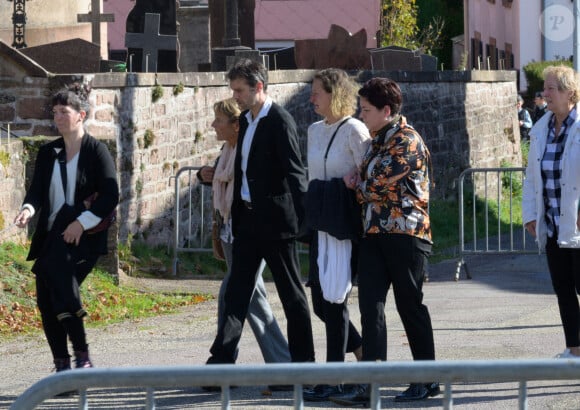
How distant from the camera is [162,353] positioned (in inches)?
370

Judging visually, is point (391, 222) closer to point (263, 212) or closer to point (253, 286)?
point (263, 212)

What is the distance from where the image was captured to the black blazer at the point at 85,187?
7867mm

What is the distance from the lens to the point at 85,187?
7.91m

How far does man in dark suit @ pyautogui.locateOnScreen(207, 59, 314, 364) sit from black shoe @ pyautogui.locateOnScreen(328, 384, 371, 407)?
514 millimetres

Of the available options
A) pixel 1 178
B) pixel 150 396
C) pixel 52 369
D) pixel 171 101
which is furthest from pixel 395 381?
pixel 171 101

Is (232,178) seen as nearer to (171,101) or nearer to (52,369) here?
(52,369)

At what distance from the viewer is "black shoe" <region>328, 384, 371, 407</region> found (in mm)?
7332

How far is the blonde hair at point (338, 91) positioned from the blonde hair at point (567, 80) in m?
1.12

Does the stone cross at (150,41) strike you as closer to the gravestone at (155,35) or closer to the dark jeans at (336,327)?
the gravestone at (155,35)

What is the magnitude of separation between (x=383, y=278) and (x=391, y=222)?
0.31 m

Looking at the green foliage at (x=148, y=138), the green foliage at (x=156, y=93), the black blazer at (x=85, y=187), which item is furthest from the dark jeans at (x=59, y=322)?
the green foliage at (x=156, y=93)

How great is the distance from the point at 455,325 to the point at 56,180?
12.3 feet

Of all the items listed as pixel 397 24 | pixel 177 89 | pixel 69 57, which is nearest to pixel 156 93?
→ pixel 177 89

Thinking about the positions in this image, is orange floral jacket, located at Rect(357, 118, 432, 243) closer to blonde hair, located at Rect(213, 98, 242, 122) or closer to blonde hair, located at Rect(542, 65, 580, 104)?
blonde hair, located at Rect(542, 65, 580, 104)
